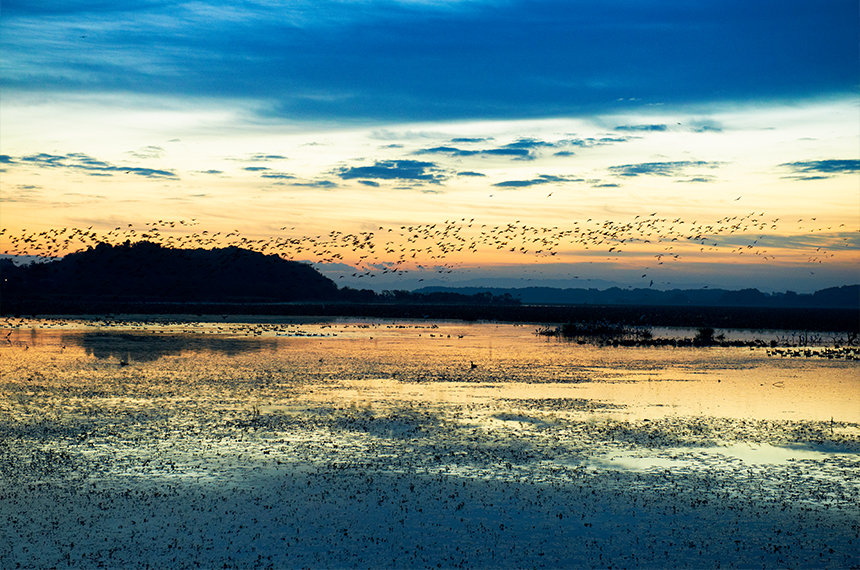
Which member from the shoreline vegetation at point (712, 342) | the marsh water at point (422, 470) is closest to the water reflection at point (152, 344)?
the marsh water at point (422, 470)

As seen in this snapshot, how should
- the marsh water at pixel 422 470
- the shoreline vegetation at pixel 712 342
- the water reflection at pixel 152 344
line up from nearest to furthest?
the marsh water at pixel 422 470, the water reflection at pixel 152 344, the shoreline vegetation at pixel 712 342

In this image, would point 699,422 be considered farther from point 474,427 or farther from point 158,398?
point 158,398

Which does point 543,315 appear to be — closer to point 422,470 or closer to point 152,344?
point 152,344

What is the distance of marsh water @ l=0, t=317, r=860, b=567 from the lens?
37.8 feet

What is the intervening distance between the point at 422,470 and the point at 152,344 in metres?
37.0

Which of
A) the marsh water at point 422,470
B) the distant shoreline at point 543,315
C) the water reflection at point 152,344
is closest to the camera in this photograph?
the marsh water at point 422,470

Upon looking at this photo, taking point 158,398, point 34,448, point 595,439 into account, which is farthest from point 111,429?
point 595,439

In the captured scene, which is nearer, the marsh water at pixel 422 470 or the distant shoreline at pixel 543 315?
the marsh water at pixel 422 470

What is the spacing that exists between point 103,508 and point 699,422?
624 inches

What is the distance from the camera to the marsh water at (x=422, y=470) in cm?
1151

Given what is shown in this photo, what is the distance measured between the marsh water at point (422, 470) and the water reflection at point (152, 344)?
905 centimetres

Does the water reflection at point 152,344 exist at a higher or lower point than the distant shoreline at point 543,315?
lower

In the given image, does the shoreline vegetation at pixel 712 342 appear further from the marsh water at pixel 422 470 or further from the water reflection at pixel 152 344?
the water reflection at pixel 152 344

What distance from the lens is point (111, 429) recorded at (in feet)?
62.6
